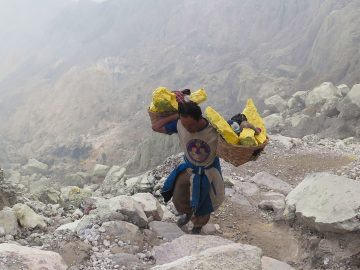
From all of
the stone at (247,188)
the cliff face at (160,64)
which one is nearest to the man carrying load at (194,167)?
the stone at (247,188)

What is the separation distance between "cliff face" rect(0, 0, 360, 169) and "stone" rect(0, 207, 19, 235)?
19.0m

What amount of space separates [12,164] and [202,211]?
2410 centimetres

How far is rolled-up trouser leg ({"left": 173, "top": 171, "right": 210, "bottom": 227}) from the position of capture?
4.15 m

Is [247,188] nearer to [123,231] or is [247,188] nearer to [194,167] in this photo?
[194,167]

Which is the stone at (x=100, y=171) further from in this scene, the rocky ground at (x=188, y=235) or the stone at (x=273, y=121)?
the rocky ground at (x=188, y=235)

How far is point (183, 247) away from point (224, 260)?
0.94 metres

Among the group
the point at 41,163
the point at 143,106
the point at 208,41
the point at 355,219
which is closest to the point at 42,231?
the point at 355,219

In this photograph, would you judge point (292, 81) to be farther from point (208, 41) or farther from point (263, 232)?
point (263, 232)

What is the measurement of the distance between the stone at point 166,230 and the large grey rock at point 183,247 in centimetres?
35

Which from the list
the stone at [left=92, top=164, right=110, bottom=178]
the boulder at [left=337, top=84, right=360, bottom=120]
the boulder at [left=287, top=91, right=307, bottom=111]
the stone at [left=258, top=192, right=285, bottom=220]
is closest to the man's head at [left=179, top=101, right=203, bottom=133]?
the stone at [left=258, top=192, right=285, bottom=220]

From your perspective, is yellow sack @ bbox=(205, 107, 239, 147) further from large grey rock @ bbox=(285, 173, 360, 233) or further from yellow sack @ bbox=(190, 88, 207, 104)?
large grey rock @ bbox=(285, 173, 360, 233)

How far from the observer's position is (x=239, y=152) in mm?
3428

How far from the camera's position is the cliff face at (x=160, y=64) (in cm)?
2838

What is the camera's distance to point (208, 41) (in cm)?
4191
